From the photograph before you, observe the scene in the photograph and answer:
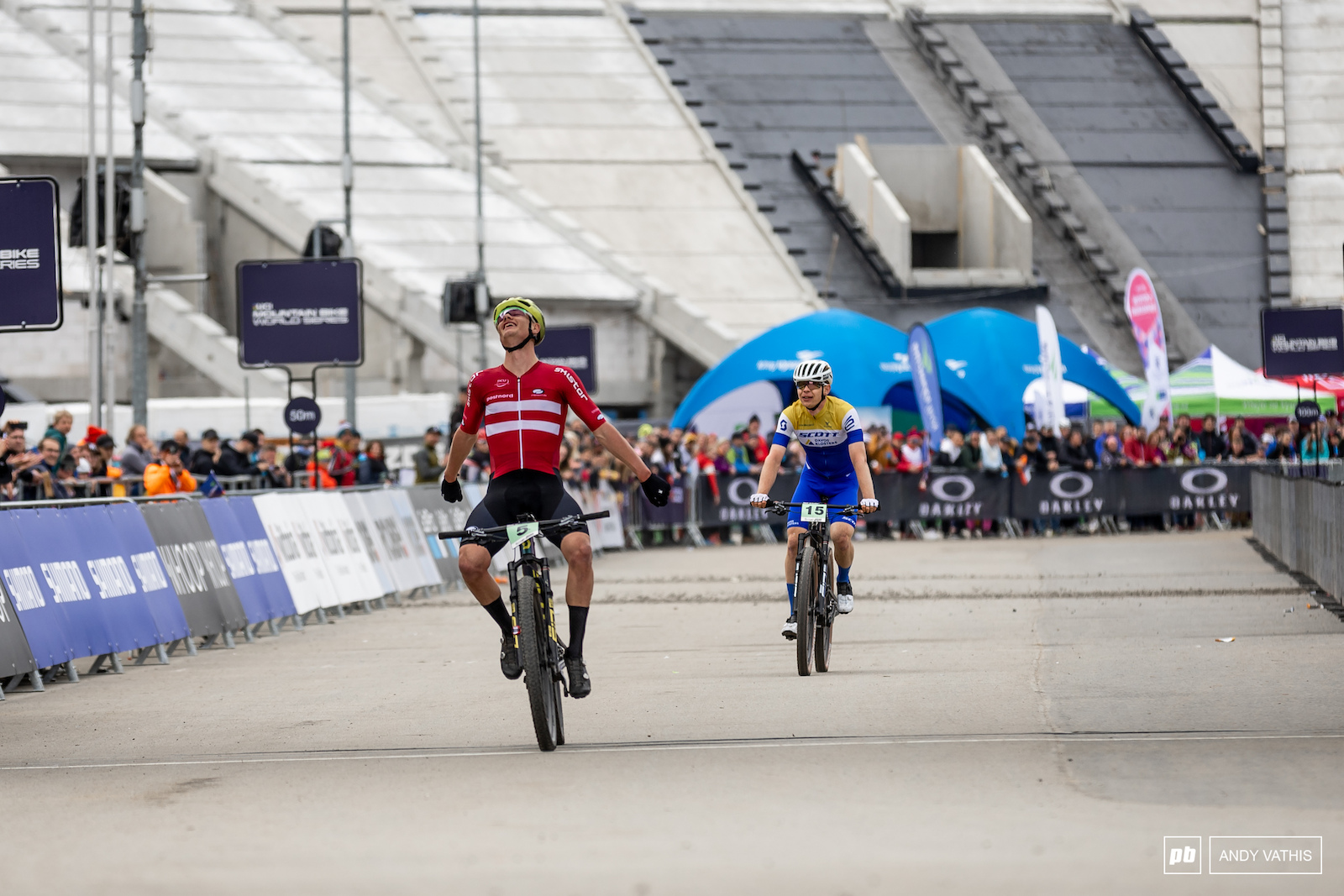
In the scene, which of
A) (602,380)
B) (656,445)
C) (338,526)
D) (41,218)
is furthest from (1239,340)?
(41,218)

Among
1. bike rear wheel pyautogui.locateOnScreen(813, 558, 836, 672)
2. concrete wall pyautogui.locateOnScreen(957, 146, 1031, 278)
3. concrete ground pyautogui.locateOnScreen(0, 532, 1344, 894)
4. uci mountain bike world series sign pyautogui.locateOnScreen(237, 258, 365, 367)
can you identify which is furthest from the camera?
concrete wall pyautogui.locateOnScreen(957, 146, 1031, 278)

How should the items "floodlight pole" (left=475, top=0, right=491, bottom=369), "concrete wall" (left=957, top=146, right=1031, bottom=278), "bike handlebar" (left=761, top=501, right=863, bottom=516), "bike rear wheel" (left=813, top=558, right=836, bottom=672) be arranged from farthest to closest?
"concrete wall" (left=957, top=146, right=1031, bottom=278)
"floodlight pole" (left=475, top=0, right=491, bottom=369)
"bike rear wheel" (left=813, top=558, right=836, bottom=672)
"bike handlebar" (left=761, top=501, right=863, bottom=516)

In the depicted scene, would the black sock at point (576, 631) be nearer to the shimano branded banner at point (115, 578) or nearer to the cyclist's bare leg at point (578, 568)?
the cyclist's bare leg at point (578, 568)

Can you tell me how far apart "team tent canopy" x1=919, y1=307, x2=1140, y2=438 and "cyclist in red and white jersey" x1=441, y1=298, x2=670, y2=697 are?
27525mm

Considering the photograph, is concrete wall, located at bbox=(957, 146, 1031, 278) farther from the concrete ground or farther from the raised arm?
the raised arm

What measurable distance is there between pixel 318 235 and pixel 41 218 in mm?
21204

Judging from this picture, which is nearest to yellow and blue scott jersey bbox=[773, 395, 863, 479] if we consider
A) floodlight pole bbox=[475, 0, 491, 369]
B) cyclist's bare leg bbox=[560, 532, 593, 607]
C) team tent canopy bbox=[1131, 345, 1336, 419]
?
cyclist's bare leg bbox=[560, 532, 593, 607]

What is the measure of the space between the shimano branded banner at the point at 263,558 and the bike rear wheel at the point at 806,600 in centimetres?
627

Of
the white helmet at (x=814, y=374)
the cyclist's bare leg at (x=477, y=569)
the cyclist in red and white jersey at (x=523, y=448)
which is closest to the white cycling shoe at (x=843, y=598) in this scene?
the white helmet at (x=814, y=374)

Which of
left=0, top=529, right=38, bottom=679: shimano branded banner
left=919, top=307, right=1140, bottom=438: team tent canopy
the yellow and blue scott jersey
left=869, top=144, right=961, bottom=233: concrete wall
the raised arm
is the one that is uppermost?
left=869, top=144, right=961, bottom=233: concrete wall

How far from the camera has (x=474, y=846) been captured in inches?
263

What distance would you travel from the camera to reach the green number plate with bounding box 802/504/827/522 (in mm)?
12695

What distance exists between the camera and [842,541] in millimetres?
13086

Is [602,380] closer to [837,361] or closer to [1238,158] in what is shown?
[837,361]
